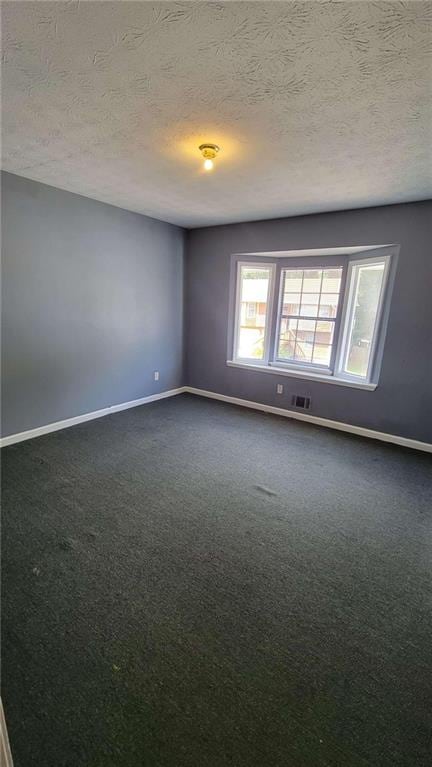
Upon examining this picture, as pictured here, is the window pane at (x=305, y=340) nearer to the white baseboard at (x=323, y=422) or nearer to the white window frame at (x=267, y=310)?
the white window frame at (x=267, y=310)

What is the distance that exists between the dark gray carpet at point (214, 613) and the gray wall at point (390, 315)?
33.9 inches

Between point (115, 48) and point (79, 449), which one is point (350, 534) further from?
point (115, 48)

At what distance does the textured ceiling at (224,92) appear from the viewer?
117cm

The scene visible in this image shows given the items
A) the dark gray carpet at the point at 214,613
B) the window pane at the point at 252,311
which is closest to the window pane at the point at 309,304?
the window pane at the point at 252,311

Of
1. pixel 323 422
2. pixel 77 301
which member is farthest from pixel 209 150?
pixel 323 422

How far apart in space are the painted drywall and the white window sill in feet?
4.02

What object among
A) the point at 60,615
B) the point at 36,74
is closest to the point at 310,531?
the point at 60,615

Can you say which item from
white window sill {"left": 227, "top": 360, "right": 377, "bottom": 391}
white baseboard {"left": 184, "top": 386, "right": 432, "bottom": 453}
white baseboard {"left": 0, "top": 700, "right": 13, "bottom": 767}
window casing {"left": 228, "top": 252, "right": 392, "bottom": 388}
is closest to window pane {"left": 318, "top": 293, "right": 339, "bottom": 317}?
window casing {"left": 228, "top": 252, "right": 392, "bottom": 388}

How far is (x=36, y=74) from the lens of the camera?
1510 millimetres

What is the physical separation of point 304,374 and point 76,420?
2.79 metres

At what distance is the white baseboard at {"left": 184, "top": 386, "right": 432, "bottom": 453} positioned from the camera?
11.4 ft

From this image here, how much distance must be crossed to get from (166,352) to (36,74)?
11.3ft

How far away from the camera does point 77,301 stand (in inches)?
139

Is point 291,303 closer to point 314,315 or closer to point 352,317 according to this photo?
point 314,315
